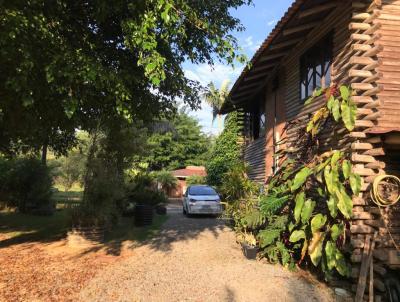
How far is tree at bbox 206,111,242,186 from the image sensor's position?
21500mm

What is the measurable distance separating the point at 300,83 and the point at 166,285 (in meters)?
6.46

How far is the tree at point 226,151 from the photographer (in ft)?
70.5

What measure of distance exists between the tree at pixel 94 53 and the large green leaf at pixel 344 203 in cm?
297

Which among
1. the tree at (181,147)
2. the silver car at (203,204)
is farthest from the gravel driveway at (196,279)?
the tree at (181,147)

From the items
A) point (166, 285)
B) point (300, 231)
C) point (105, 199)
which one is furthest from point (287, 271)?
point (105, 199)

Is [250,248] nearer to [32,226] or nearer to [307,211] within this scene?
[307,211]

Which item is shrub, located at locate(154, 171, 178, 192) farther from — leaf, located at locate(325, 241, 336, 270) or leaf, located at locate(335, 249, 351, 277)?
leaf, located at locate(335, 249, 351, 277)

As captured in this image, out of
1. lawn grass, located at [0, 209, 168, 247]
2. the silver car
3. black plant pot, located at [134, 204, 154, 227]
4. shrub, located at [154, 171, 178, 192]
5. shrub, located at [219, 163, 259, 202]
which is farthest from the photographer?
shrub, located at [154, 171, 178, 192]

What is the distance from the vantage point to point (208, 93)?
399 inches

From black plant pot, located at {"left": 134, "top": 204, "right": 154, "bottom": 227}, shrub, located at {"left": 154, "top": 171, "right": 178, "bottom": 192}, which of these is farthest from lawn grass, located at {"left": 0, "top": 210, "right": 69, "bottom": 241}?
shrub, located at {"left": 154, "top": 171, "right": 178, "bottom": 192}

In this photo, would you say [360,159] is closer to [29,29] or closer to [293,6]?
[293,6]

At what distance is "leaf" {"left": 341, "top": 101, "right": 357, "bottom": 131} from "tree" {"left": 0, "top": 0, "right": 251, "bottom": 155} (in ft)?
7.14

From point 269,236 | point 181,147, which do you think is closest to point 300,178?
point 269,236

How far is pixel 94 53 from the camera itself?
7.86 m
